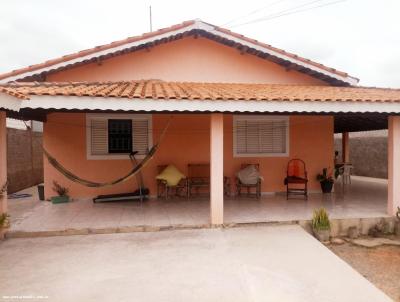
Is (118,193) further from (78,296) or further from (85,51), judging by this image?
(78,296)

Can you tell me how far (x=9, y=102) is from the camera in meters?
5.25

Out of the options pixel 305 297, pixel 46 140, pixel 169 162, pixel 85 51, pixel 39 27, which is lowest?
pixel 305 297

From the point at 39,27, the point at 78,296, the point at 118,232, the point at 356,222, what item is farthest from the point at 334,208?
Result: the point at 39,27

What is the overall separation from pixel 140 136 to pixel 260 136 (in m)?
3.51

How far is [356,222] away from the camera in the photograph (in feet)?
23.3

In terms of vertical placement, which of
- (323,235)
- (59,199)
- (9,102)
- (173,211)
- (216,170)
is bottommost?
(323,235)

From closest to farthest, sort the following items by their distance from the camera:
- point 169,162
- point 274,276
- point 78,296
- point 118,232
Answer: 1. point 78,296
2. point 274,276
3. point 118,232
4. point 169,162

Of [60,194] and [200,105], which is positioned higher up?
[200,105]

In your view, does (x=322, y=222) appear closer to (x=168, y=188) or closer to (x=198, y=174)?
(x=198, y=174)

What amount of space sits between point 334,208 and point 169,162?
14.7 feet

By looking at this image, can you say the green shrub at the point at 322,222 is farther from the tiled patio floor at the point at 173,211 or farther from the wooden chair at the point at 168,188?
the wooden chair at the point at 168,188

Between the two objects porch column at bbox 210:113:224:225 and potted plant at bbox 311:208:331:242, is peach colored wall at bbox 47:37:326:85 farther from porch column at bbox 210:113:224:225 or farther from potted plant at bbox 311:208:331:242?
potted plant at bbox 311:208:331:242

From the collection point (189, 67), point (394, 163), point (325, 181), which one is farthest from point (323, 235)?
point (189, 67)

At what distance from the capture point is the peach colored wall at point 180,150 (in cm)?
923
